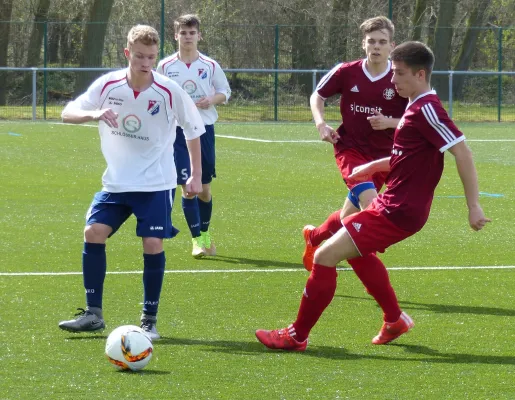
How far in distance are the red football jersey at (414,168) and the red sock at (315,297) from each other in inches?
17.8

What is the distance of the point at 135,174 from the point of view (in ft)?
19.9

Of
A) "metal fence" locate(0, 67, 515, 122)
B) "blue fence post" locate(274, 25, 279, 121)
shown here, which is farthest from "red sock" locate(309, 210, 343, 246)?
"blue fence post" locate(274, 25, 279, 121)

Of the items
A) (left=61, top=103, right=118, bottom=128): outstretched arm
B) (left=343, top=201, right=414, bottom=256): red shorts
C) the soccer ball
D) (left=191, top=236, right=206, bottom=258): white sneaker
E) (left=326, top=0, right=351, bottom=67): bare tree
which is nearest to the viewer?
the soccer ball

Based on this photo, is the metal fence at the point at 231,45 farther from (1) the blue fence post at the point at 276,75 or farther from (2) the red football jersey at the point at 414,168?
(2) the red football jersey at the point at 414,168

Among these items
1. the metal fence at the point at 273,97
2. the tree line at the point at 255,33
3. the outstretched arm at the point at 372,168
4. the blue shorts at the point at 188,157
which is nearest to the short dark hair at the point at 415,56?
the outstretched arm at the point at 372,168

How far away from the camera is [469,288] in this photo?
302 inches

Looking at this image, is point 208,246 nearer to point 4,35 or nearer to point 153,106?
point 153,106

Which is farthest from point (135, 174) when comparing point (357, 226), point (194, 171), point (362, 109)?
point (362, 109)

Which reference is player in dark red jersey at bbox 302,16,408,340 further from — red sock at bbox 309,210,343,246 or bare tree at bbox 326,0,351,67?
bare tree at bbox 326,0,351,67

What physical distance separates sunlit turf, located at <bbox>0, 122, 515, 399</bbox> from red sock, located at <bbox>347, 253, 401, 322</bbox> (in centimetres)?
23

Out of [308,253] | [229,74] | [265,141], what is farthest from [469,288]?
[229,74]

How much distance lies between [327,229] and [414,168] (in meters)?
2.15

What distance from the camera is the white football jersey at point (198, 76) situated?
9.49 meters

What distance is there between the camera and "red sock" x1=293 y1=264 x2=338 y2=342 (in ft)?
18.7
